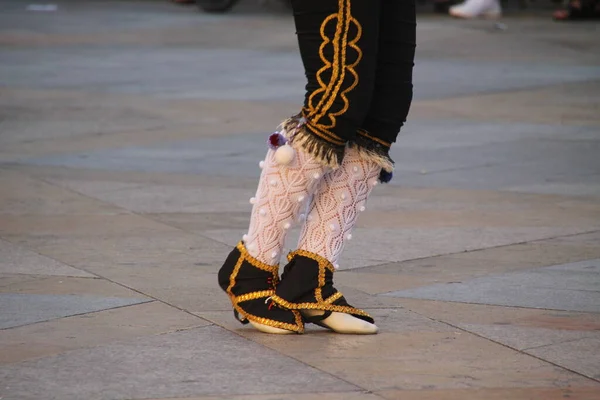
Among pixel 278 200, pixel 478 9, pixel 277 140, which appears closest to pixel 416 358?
pixel 278 200

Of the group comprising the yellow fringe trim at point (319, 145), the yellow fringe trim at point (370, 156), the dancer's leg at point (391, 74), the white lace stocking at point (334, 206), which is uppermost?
the dancer's leg at point (391, 74)

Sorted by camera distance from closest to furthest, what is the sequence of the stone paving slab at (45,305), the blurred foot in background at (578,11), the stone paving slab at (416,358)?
the stone paving slab at (416,358), the stone paving slab at (45,305), the blurred foot in background at (578,11)

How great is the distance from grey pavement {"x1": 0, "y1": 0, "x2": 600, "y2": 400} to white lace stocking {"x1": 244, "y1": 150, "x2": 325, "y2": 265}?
29 cm

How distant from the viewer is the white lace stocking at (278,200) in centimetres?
390

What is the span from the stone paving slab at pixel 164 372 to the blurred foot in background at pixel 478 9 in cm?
1386

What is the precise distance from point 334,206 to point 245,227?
1736 mm

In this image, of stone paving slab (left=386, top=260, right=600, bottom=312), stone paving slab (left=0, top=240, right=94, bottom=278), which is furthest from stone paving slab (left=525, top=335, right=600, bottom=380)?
stone paving slab (left=0, top=240, right=94, bottom=278)

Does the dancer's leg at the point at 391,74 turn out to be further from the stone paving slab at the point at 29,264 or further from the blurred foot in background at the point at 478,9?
the blurred foot in background at the point at 478,9

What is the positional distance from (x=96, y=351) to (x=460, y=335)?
1.12 meters

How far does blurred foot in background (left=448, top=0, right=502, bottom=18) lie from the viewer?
1720 centimetres

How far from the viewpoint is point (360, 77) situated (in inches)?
148

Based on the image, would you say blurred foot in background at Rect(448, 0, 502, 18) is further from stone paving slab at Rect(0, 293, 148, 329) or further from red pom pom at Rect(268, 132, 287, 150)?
red pom pom at Rect(268, 132, 287, 150)

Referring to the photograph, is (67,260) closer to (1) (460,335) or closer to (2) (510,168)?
(1) (460,335)

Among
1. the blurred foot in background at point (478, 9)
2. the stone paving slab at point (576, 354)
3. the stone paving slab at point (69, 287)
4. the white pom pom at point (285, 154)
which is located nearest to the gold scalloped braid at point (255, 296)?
the white pom pom at point (285, 154)
